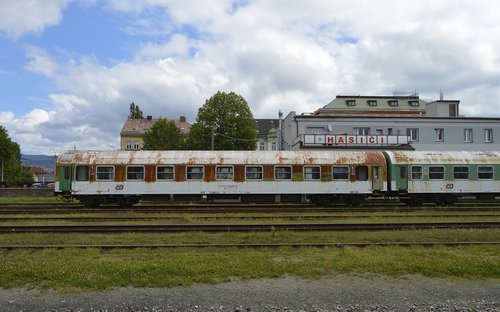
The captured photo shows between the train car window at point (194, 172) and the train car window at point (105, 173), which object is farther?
the train car window at point (194, 172)

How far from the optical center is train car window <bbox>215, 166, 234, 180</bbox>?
24.1 m

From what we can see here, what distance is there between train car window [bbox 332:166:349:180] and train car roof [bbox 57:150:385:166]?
0.35 metres

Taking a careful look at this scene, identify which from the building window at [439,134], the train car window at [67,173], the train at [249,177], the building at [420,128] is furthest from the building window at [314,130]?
the train car window at [67,173]

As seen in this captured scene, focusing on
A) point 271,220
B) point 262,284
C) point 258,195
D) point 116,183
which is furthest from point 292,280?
point 116,183

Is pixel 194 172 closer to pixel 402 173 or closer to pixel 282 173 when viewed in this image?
pixel 282 173

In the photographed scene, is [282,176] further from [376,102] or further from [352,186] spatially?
[376,102]

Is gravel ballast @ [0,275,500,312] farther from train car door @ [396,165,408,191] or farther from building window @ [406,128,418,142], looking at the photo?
building window @ [406,128,418,142]

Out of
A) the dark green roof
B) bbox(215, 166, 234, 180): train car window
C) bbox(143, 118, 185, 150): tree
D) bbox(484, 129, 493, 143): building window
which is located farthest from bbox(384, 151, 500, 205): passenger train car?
bbox(143, 118, 185, 150): tree

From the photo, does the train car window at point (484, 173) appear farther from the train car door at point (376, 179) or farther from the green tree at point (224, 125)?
the green tree at point (224, 125)

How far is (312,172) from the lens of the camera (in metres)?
24.4

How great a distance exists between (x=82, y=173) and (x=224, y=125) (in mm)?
31006

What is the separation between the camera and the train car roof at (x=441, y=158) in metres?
25.1

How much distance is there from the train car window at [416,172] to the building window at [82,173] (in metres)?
18.5

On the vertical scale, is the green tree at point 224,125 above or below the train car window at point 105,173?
above
